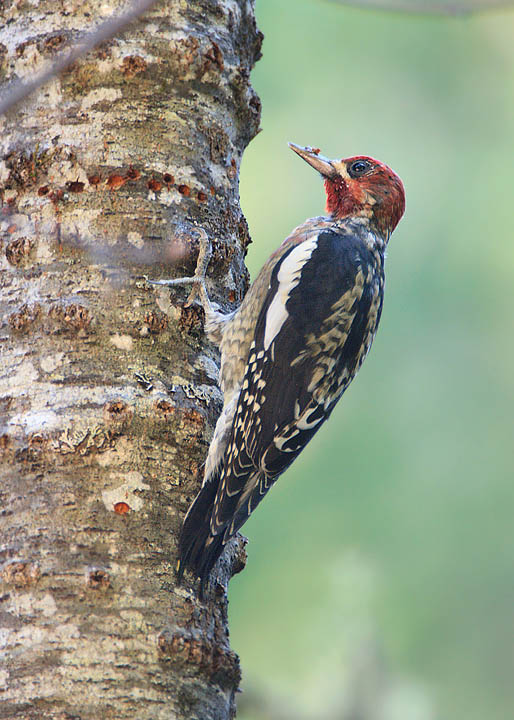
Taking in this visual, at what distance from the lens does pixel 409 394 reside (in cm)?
595

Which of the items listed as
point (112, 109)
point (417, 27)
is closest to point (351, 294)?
point (112, 109)

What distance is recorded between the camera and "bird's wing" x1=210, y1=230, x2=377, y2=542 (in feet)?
8.57

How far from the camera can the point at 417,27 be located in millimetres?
7180

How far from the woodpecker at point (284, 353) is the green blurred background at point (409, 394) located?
1.66 metres

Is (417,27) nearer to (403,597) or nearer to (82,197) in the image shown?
(403,597)

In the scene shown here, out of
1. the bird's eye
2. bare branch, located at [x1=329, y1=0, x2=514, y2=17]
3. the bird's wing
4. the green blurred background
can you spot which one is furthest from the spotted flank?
the green blurred background

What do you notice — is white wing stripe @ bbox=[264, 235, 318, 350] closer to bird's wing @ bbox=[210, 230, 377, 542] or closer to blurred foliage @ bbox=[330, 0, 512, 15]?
bird's wing @ bbox=[210, 230, 377, 542]

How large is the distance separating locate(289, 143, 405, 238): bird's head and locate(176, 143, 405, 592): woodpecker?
6.9 inches

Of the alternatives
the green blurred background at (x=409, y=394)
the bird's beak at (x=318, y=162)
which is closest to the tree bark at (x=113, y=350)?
the bird's beak at (x=318, y=162)

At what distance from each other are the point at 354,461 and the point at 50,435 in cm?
370

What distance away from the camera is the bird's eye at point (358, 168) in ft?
12.1

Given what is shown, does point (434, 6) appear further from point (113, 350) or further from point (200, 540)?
point (200, 540)

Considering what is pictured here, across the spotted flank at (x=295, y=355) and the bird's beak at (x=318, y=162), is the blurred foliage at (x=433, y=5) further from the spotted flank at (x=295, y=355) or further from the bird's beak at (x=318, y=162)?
the bird's beak at (x=318, y=162)

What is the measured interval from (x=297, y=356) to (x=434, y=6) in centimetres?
124
